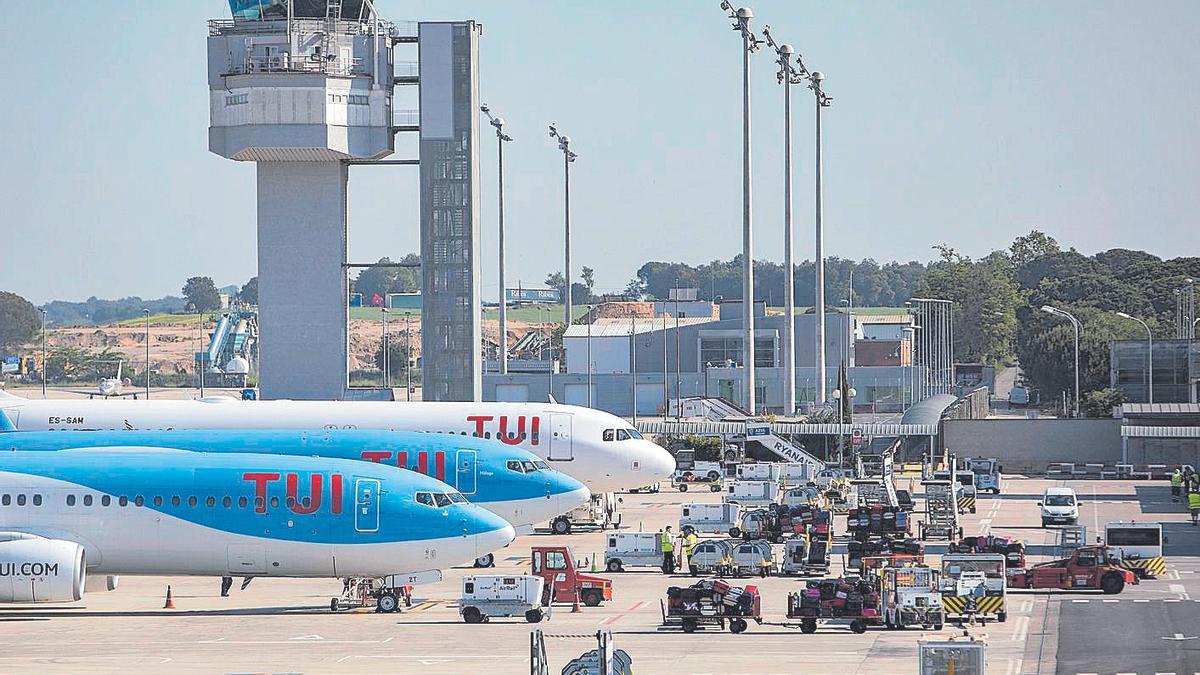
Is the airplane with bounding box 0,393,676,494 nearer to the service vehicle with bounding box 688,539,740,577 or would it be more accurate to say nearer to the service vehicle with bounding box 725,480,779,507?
the service vehicle with bounding box 688,539,740,577

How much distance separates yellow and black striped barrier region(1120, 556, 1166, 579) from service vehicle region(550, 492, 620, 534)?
22.1 m

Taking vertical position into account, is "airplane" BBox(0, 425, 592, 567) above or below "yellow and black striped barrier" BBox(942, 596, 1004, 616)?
above

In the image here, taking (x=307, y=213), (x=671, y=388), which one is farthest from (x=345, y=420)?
(x=671, y=388)

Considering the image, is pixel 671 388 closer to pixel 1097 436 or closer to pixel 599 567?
pixel 1097 436

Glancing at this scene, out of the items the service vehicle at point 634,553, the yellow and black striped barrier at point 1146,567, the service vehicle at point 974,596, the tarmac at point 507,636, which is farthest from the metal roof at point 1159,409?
the service vehicle at point 974,596

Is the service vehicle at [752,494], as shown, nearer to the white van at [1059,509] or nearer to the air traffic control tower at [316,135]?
the white van at [1059,509]

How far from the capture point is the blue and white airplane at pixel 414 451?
5622 cm

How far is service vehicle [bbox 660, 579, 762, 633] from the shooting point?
153ft

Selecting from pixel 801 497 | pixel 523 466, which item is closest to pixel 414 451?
pixel 523 466

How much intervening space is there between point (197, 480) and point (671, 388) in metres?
129

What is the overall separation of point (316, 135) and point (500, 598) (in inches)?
2462

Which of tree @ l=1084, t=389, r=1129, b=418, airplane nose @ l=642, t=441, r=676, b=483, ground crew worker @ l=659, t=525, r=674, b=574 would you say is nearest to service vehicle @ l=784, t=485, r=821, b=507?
airplane nose @ l=642, t=441, r=676, b=483

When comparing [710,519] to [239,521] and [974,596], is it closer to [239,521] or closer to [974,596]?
[974,596]

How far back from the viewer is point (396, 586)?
50.5 m
